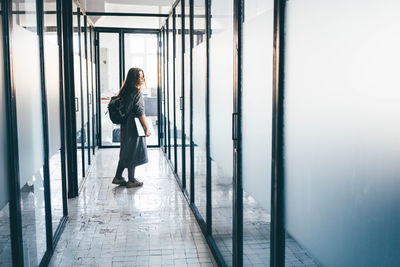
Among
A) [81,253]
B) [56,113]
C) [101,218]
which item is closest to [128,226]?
[101,218]

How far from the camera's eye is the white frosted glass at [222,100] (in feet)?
8.27

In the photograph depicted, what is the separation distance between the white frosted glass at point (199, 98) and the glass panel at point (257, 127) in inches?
49.0

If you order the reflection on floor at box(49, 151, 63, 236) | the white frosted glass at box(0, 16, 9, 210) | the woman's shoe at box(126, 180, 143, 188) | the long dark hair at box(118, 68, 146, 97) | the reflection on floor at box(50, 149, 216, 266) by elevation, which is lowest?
the reflection on floor at box(50, 149, 216, 266)

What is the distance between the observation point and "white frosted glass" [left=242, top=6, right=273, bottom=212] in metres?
1.79

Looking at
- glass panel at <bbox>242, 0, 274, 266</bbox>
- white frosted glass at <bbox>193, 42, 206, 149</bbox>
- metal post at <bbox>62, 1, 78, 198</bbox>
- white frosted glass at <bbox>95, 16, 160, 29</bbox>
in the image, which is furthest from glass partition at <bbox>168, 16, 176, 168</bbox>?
glass panel at <bbox>242, 0, 274, 266</bbox>

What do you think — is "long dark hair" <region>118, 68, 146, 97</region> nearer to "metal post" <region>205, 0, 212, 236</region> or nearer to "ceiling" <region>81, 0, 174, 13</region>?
"metal post" <region>205, 0, 212, 236</region>

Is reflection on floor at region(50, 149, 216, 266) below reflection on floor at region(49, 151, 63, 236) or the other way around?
below

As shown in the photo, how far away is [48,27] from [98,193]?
7.28 ft

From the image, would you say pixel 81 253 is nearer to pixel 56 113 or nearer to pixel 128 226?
pixel 128 226

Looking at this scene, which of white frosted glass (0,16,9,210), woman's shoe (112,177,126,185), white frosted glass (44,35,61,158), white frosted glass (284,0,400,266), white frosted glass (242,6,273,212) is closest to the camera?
white frosted glass (284,0,400,266)

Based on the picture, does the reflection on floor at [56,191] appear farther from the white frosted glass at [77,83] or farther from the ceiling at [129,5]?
the ceiling at [129,5]

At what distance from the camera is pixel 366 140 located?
1008 millimetres

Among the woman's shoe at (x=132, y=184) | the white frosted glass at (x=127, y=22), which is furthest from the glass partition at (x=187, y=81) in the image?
the white frosted glass at (x=127, y=22)

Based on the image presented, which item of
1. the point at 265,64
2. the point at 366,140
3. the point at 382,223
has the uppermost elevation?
the point at 265,64
